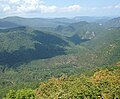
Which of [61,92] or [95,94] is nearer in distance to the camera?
[95,94]

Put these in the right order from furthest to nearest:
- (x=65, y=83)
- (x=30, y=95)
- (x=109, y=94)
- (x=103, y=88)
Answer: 1. (x=30, y=95)
2. (x=65, y=83)
3. (x=103, y=88)
4. (x=109, y=94)

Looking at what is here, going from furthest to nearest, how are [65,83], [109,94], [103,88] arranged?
[65,83] < [103,88] < [109,94]

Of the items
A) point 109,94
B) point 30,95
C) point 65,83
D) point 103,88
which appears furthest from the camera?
point 30,95

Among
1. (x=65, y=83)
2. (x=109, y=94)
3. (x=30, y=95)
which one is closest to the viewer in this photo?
(x=109, y=94)

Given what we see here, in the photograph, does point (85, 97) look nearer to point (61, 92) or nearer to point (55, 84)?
point (61, 92)

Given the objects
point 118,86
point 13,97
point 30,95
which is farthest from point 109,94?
point 13,97

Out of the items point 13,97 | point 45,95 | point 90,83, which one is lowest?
point 13,97

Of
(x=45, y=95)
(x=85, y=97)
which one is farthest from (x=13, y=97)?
(x=85, y=97)

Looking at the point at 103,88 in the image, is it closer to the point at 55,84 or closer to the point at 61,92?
the point at 61,92

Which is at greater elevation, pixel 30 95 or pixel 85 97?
pixel 85 97
